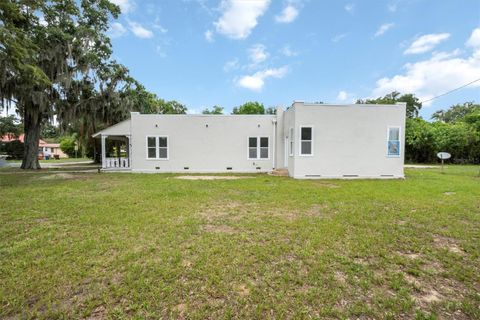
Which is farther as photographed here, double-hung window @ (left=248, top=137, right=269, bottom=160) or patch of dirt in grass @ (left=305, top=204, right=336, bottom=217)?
double-hung window @ (left=248, top=137, right=269, bottom=160)

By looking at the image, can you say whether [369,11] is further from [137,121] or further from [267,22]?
[137,121]

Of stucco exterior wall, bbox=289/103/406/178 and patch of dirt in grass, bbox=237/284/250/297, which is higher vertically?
stucco exterior wall, bbox=289/103/406/178

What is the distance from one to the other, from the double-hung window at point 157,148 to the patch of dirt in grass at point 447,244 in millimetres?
12623

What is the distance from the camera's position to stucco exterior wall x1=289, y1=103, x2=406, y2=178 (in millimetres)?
10891

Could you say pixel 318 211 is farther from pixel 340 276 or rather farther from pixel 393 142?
pixel 393 142

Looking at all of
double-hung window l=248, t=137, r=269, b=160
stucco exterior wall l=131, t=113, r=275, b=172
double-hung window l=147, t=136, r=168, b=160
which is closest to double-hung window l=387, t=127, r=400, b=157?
stucco exterior wall l=131, t=113, r=275, b=172

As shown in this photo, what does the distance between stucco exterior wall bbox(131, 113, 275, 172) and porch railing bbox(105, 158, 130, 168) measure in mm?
1502

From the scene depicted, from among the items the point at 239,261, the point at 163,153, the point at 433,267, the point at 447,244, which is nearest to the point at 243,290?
the point at 239,261

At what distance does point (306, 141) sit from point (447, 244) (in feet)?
25.7

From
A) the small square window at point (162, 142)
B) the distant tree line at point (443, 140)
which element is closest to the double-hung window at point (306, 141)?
the small square window at point (162, 142)

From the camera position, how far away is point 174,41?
14.2m

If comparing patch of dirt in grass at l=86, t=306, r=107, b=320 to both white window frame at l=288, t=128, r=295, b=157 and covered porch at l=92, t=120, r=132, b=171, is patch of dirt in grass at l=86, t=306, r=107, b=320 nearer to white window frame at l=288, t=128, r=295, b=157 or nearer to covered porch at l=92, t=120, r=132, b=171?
white window frame at l=288, t=128, r=295, b=157

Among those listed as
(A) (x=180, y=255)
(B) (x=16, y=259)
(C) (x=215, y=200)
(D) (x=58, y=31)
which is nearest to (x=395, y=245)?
(A) (x=180, y=255)

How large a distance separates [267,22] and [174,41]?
575 cm
